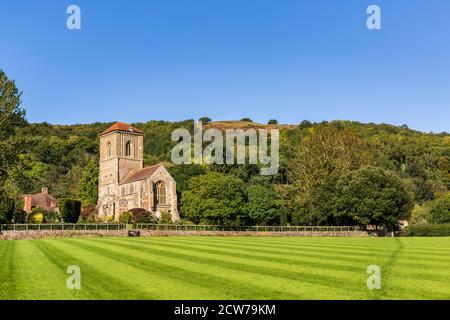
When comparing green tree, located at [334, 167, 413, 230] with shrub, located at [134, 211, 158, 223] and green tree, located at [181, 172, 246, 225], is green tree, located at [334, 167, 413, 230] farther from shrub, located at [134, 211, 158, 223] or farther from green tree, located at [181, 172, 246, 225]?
shrub, located at [134, 211, 158, 223]

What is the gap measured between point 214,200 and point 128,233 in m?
14.8

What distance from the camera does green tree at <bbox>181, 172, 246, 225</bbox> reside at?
2430 inches

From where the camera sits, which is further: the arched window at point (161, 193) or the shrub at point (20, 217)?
the arched window at point (161, 193)

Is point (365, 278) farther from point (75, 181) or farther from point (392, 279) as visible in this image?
point (75, 181)

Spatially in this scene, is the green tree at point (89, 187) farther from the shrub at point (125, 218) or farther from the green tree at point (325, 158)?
the green tree at point (325, 158)

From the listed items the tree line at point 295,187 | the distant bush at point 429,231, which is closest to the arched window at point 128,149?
the tree line at point 295,187

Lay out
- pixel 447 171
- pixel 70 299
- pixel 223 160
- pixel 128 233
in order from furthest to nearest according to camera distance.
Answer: pixel 447 171 → pixel 223 160 → pixel 128 233 → pixel 70 299

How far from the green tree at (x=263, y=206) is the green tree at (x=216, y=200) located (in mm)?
5674

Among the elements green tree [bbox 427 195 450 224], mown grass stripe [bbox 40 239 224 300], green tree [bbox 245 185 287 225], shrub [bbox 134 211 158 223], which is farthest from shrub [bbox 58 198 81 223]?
mown grass stripe [bbox 40 239 224 300]

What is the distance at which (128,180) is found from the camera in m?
86.1

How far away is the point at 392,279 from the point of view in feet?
43.8

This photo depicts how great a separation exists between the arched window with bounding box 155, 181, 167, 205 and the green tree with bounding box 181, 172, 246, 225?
60.9ft

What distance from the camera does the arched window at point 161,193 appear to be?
273ft
